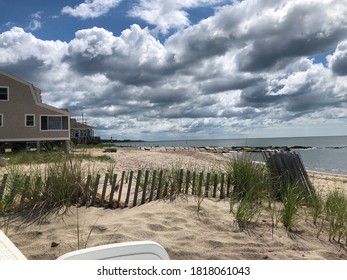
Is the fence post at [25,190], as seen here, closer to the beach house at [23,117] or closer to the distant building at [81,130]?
the beach house at [23,117]

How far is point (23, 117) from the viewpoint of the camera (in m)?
30.7

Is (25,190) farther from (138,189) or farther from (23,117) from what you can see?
(23,117)

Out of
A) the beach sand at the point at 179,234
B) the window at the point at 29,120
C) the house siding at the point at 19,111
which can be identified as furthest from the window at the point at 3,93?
the beach sand at the point at 179,234

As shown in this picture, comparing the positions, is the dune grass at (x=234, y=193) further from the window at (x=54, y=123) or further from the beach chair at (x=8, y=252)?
the window at (x=54, y=123)

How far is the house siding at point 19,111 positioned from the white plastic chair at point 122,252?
28915 mm

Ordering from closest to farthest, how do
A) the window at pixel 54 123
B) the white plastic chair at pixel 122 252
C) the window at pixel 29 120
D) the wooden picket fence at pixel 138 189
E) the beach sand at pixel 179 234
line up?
the white plastic chair at pixel 122 252, the beach sand at pixel 179 234, the wooden picket fence at pixel 138 189, the window at pixel 29 120, the window at pixel 54 123

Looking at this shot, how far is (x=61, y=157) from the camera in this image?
718 cm

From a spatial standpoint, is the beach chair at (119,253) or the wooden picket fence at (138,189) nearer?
the beach chair at (119,253)

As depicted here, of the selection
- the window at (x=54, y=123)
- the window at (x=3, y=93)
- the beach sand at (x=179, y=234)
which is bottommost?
the beach sand at (x=179, y=234)

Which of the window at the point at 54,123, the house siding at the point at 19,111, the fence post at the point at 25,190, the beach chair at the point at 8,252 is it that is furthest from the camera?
the window at the point at 54,123

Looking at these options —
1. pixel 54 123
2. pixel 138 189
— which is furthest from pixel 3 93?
pixel 138 189

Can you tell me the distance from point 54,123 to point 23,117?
2770 mm

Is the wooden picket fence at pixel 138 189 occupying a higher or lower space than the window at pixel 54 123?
lower

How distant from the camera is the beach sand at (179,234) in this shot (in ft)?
15.8
